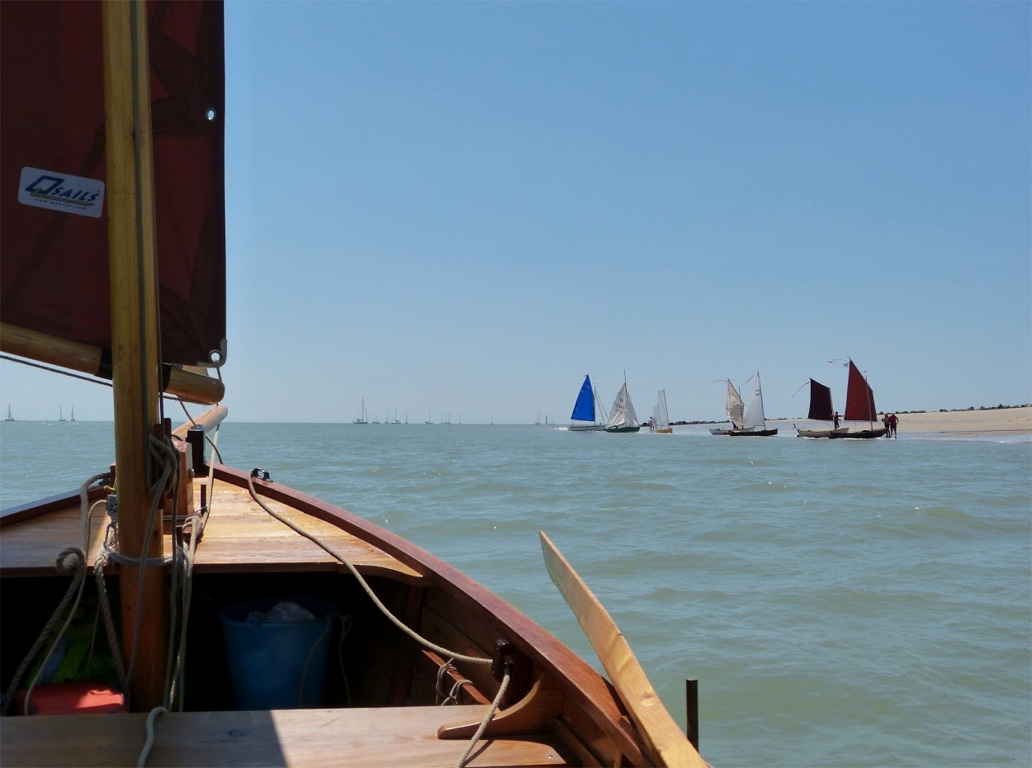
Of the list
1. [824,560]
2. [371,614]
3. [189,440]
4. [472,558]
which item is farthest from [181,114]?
[824,560]

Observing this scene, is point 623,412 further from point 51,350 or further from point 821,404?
point 51,350

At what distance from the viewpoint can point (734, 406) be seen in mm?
58000

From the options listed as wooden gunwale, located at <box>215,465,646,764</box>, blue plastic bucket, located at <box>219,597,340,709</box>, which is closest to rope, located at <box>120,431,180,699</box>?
blue plastic bucket, located at <box>219,597,340,709</box>

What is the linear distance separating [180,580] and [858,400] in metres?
49.8

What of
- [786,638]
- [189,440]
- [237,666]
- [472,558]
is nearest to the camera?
[237,666]

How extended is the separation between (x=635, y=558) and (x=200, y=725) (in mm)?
7816

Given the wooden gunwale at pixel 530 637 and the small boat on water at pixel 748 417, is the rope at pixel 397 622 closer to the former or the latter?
the wooden gunwale at pixel 530 637

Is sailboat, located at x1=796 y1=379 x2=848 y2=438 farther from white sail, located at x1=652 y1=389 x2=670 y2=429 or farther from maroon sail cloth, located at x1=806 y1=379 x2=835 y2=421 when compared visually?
white sail, located at x1=652 y1=389 x2=670 y2=429

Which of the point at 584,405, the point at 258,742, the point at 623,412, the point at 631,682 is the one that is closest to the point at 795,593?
the point at 631,682

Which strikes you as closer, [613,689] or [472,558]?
[613,689]

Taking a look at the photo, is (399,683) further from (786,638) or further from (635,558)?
(635,558)

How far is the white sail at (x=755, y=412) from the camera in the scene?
178 feet

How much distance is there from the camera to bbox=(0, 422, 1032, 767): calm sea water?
15.5 feet

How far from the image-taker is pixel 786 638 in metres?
6.12
